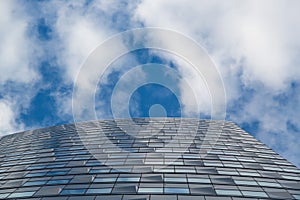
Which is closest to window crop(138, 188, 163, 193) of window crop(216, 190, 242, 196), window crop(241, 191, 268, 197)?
window crop(216, 190, 242, 196)

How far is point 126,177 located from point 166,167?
4.33m

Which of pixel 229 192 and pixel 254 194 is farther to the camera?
pixel 229 192

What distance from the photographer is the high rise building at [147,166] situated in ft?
74.1

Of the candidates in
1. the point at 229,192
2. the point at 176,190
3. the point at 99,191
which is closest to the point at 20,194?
the point at 99,191

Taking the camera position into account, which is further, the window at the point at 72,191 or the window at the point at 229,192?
the window at the point at 72,191

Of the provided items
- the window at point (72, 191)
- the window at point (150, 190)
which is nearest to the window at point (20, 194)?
the window at point (72, 191)

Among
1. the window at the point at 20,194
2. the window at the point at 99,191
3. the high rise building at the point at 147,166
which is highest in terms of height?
the high rise building at the point at 147,166

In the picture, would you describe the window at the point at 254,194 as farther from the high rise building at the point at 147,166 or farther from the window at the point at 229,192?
the window at the point at 229,192

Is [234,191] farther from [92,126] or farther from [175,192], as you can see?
[92,126]

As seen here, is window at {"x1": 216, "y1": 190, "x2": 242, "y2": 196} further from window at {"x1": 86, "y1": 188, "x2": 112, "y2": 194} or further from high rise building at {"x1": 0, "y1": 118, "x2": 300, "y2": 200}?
window at {"x1": 86, "y1": 188, "x2": 112, "y2": 194}

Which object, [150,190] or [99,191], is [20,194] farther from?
[150,190]

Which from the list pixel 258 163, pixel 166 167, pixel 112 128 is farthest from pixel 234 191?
pixel 112 128

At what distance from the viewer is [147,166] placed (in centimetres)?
2775

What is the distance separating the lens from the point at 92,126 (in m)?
52.2
